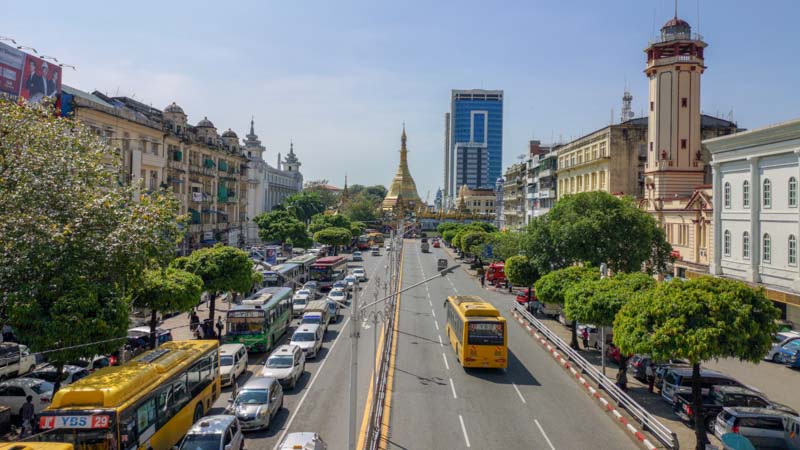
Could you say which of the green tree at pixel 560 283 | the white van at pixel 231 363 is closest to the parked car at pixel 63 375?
the white van at pixel 231 363

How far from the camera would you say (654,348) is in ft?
54.3

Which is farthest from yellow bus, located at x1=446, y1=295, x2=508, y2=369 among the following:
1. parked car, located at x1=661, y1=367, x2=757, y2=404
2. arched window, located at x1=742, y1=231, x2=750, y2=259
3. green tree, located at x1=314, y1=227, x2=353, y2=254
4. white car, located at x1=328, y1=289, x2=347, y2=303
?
green tree, located at x1=314, y1=227, x2=353, y2=254

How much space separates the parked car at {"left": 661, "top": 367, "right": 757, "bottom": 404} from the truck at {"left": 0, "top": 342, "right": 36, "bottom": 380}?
75.9 feet

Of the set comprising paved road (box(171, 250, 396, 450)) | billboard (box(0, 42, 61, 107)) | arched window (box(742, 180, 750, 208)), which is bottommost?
paved road (box(171, 250, 396, 450))

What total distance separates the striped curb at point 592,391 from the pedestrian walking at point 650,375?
231 cm

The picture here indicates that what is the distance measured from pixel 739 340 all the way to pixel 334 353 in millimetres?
18079

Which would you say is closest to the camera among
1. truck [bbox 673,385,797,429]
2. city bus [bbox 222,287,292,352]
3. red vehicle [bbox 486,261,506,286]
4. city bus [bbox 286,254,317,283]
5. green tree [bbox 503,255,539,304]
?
truck [bbox 673,385,797,429]

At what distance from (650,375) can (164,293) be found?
2006cm

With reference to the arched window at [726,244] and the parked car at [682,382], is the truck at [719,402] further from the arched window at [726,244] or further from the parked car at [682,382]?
the arched window at [726,244]

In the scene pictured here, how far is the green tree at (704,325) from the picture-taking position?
15.8 meters

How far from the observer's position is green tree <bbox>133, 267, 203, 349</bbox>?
24.3 metres

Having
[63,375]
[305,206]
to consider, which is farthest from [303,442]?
[305,206]

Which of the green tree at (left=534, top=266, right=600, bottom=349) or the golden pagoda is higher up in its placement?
the golden pagoda

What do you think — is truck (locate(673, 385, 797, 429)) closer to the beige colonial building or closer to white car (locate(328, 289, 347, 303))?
white car (locate(328, 289, 347, 303))
